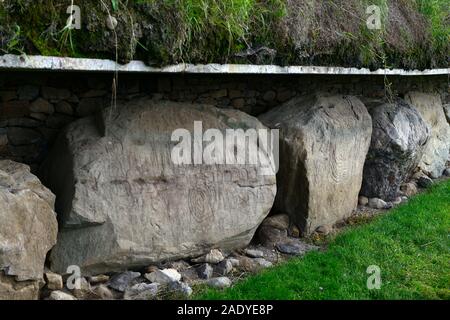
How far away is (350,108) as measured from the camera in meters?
6.11

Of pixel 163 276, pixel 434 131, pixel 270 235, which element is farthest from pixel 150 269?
pixel 434 131

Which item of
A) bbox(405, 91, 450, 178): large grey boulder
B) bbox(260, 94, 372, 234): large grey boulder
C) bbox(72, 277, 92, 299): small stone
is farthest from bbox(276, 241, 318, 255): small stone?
bbox(405, 91, 450, 178): large grey boulder

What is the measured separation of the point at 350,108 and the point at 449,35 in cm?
228

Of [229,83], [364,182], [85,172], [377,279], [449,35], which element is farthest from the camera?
[449,35]

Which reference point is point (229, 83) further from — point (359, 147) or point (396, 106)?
point (396, 106)

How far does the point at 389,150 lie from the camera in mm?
6363

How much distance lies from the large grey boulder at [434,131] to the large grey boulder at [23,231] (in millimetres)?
6076

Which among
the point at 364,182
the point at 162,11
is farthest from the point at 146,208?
the point at 364,182

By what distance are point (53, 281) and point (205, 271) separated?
4.13ft

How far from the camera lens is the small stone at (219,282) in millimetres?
4127

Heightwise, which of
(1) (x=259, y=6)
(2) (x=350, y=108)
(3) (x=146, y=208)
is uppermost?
(1) (x=259, y=6)

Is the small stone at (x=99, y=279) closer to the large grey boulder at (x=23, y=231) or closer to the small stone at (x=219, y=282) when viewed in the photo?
the large grey boulder at (x=23, y=231)

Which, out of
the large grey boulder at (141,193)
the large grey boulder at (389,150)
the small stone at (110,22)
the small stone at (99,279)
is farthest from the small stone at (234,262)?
the large grey boulder at (389,150)

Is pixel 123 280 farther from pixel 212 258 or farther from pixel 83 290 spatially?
pixel 212 258
